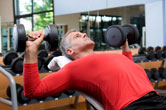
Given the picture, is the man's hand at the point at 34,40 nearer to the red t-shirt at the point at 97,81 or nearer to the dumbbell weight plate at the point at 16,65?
the red t-shirt at the point at 97,81

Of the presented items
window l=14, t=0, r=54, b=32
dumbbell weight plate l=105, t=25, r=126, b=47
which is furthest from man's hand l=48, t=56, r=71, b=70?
window l=14, t=0, r=54, b=32

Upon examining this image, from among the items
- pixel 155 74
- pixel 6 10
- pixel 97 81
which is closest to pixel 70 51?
pixel 97 81

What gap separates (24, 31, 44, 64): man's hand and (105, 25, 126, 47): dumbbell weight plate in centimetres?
70

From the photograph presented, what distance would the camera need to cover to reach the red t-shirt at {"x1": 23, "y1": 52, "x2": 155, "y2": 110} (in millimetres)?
1109

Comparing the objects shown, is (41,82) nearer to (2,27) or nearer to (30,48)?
(30,48)

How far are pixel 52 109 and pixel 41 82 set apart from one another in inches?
103

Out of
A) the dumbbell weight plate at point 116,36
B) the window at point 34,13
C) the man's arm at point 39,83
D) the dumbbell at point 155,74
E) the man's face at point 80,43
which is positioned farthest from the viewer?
the window at point 34,13

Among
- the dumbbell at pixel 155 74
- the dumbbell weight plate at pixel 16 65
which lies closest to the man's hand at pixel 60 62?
the dumbbell weight plate at pixel 16 65

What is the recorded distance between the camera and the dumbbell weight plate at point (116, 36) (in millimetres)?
1715

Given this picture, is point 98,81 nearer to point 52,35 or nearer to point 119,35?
point 52,35

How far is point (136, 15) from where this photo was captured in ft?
15.7

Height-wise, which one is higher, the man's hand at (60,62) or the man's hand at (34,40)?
the man's hand at (34,40)

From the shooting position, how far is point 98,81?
116 centimetres

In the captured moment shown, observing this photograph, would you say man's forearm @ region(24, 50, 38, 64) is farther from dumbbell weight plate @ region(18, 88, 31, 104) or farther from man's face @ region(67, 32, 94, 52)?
dumbbell weight plate @ region(18, 88, 31, 104)
